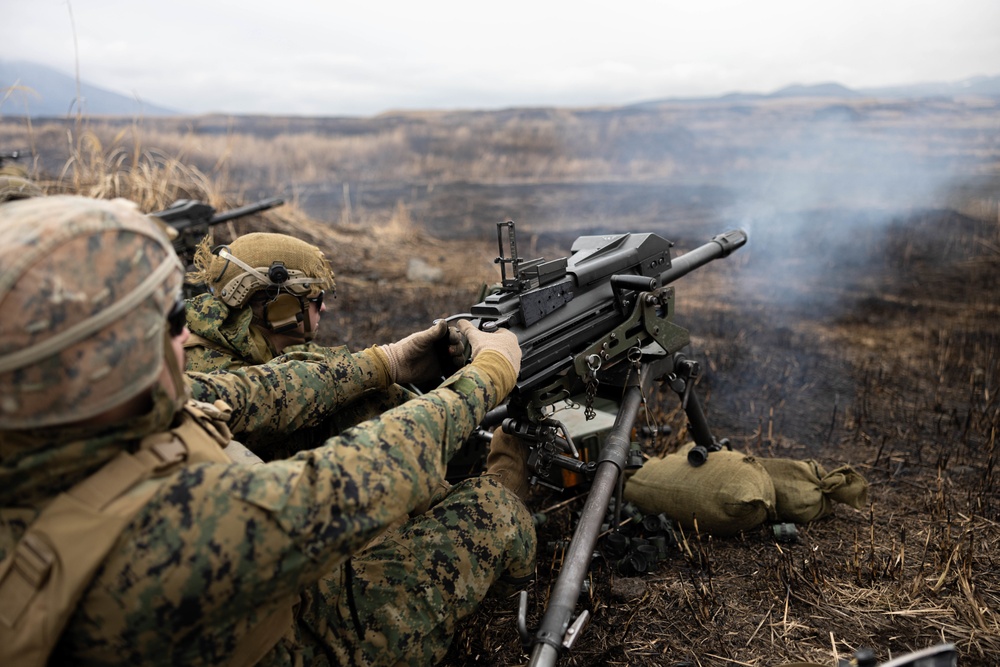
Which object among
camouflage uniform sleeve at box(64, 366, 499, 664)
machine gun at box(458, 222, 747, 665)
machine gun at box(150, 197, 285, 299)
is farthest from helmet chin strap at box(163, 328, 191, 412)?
machine gun at box(150, 197, 285, 299)

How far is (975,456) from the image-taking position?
14.8ft

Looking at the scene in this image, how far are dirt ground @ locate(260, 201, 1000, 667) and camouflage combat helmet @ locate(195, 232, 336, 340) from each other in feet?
5.82

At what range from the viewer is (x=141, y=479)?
1.62m

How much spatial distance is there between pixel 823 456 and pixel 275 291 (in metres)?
3.81

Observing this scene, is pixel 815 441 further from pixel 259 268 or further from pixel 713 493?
pixel 259 268

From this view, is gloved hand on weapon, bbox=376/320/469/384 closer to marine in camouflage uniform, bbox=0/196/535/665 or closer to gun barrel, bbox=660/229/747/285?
marine in camouflage uniform, bbox=0/196/535/665

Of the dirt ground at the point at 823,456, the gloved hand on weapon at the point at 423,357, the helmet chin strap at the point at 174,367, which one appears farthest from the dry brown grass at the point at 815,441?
the helmet chin strap at the point at 174,367

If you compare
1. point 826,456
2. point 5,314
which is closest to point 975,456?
point 826,456

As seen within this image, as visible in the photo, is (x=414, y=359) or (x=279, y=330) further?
(x=279, y=330)

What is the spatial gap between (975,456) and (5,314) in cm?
533

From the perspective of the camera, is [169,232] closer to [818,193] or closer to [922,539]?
[922,539]

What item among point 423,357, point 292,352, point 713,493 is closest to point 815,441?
point 713,493

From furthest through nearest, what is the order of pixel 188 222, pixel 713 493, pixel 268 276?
pixel 188 222 → pixel 713 493 → pixel 268 276

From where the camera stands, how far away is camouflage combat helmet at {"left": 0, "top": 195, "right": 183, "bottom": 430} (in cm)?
142
